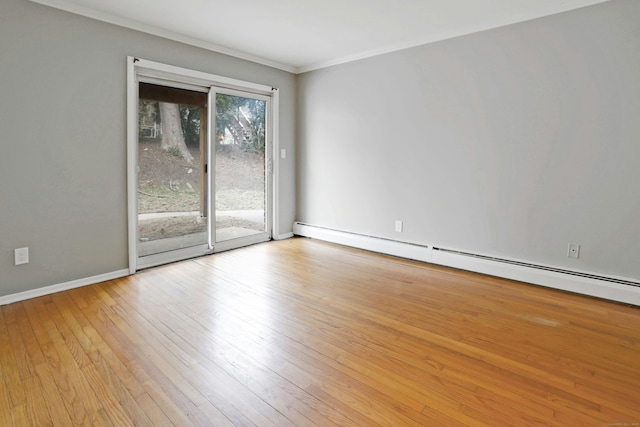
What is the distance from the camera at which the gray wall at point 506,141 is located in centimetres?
292

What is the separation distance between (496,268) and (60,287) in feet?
13.7

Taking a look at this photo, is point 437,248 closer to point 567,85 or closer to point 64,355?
point 567,85

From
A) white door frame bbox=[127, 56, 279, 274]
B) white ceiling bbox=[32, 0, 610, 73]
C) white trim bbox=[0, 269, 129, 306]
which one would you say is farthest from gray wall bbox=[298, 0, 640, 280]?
white trim bbox=[0, 269, 129, 306]

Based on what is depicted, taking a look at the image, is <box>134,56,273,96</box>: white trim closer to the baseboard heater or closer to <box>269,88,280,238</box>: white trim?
<box>269,88,280,238</box>: white trim

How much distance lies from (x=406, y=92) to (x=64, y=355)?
3967mm

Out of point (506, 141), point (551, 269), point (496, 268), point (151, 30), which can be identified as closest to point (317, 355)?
point (496, 268)

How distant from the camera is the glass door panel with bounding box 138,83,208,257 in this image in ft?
12.5

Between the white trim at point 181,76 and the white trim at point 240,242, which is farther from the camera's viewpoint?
the white trim at point 240,242

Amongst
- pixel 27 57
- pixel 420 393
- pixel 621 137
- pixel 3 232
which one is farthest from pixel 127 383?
pixel 621 137

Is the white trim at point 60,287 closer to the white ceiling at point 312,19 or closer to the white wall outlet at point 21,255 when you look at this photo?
the white wall outlet at point 21,255

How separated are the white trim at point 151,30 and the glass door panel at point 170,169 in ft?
1.73

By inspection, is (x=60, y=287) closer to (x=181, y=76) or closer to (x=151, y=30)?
(x=181, y=76)

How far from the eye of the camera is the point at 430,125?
156 inches

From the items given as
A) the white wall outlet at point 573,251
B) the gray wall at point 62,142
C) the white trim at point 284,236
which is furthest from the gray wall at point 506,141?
the gray wall at point 62,142
